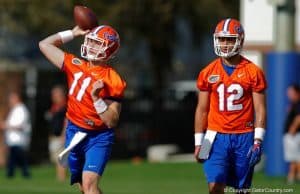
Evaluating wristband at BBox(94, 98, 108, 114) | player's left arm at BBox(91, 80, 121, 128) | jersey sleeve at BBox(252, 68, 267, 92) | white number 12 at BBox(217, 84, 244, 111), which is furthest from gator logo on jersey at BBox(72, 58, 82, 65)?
jersey sleeve at BBox(252, 68, 267, 92)

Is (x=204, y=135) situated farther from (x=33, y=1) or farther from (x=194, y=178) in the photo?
(x=33, y=1)

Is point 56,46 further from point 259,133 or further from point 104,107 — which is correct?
point 259,133

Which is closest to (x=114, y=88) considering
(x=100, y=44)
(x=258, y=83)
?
(x=100, y=44)

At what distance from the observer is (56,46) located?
11.9 metres

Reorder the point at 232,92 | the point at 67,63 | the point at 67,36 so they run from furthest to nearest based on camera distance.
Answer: the point at 67,36 < the point at 67,63 < the point at 232,92

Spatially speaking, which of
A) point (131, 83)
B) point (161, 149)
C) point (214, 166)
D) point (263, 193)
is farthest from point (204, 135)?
point (131, 83)

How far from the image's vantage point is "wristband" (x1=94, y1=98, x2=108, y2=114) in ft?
36.8

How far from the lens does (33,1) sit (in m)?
33.4

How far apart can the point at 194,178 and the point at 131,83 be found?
1596 cm

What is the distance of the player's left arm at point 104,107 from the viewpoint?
11.2 m

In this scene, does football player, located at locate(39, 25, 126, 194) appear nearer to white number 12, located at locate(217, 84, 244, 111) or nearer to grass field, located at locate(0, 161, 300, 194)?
white number 12, located at locate(217, 84, 244, 111)

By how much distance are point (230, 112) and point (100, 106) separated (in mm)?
1461

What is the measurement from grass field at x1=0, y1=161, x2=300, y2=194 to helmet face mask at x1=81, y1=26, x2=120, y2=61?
5308 mm

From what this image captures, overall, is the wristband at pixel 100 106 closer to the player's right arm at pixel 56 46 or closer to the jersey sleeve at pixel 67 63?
the jersey sleeve at pixel 67 63
